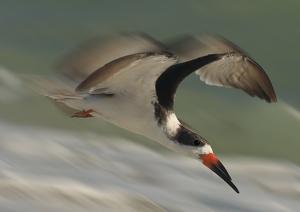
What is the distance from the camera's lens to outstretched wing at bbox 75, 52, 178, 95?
10.1 feet

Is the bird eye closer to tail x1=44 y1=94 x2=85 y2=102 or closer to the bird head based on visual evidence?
the bird head

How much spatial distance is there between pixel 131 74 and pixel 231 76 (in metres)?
1.72

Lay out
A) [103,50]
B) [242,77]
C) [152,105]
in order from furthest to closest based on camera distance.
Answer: [242,77], [152,105], [103,50]

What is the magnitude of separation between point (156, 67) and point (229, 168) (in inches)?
261

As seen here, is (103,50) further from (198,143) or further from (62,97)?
(198,143)

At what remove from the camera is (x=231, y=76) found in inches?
193

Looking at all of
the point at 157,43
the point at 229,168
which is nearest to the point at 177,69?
the point at 157,43

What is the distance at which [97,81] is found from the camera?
311 cm

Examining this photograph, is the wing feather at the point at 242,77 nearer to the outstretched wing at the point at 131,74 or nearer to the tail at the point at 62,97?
the outstretched wing at the point at 131,74

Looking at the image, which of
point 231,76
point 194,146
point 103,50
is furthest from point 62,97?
point 231,76

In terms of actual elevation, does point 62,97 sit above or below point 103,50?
below

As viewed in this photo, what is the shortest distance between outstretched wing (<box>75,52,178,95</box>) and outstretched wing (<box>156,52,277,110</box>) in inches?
17.4

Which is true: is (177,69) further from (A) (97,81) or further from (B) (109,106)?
(A) (97,81)

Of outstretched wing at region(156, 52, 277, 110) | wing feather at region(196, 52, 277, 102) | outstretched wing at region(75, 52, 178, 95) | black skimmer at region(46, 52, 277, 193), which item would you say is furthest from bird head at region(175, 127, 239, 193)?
wing feather at region(196, 52, 277, 102)
